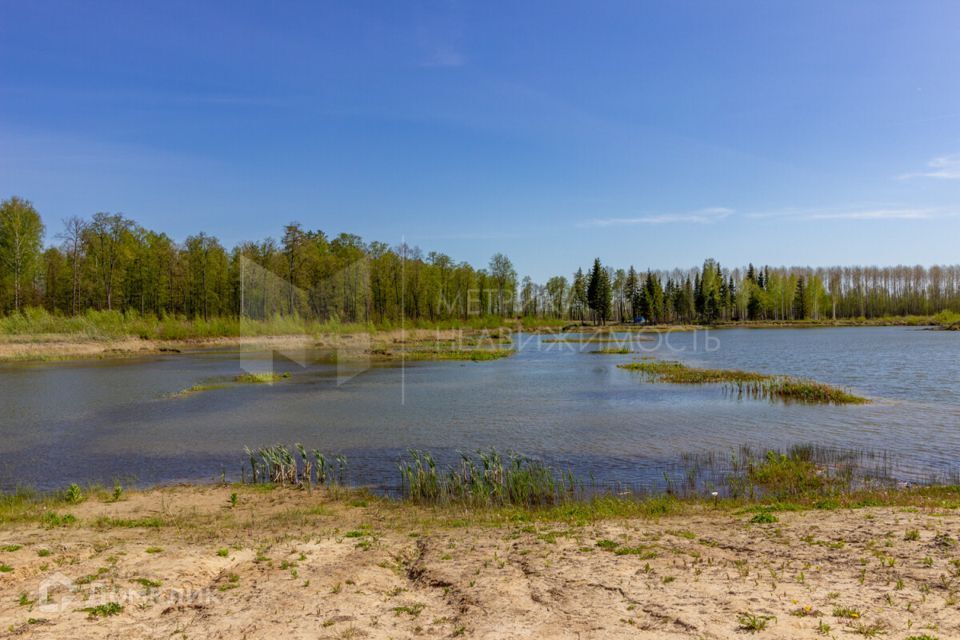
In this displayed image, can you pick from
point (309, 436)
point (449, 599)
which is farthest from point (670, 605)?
point (309, 436)

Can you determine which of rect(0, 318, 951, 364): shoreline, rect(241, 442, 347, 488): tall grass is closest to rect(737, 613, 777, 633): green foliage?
rect(241, 442, 347, 488): tall grass

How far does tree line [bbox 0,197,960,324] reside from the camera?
77688 millimetres

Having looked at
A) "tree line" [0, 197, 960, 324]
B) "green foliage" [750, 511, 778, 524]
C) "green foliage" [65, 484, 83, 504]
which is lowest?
"green foliage" [65, 484, 83, 504]

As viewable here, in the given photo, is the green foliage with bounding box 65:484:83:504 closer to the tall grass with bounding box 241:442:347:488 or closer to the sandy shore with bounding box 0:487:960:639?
the sandy shore with bounding box 0:487:960:639

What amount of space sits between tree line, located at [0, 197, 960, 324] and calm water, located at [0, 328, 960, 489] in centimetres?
4328

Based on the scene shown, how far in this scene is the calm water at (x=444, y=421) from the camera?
17594 mm

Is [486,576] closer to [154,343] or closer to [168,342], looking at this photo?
[154,343]

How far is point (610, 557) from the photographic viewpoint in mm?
8930

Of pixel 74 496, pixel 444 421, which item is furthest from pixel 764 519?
pixel 74 496

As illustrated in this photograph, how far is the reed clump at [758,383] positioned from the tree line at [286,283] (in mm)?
53190

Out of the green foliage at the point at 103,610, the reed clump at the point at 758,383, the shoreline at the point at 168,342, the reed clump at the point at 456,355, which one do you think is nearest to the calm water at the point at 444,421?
the reed clump at the point at 758,383

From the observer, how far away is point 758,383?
32.6 m

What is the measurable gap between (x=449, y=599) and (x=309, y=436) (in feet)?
50.4

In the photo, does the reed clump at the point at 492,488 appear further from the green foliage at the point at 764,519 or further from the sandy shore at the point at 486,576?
the green foliage at the point at 764,519
